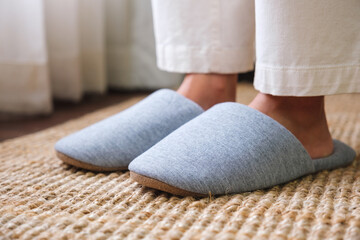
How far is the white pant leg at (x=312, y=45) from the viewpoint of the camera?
1.52 ft

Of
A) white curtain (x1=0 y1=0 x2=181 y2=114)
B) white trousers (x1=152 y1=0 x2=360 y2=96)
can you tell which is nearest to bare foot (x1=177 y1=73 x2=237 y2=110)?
white trousers (x1=152 y1=0 x2=360 y2=96)

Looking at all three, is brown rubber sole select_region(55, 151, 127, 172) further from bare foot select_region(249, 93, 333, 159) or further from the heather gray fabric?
bare foot select_region(249, 93, 333, 159)

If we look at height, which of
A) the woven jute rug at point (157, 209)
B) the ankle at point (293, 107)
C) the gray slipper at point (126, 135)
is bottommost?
the woven jute rug at point (157, 209)

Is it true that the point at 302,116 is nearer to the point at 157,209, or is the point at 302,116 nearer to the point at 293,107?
the point at 293,107

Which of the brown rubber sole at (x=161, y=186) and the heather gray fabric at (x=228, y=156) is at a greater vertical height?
the heather gray fabric at (x=228, y=156)

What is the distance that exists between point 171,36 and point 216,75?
91 mm

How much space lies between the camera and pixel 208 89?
2.13 ft

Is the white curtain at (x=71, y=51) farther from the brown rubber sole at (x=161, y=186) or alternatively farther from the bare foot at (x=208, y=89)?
the brown rubber sole at (x=161, y=186)

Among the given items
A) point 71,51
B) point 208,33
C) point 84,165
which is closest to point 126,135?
point 84,165

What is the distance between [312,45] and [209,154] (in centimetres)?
16

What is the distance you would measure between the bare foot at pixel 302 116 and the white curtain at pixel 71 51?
668mm

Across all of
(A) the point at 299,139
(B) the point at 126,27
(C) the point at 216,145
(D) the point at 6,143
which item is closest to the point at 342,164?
(A) the point at 299,139

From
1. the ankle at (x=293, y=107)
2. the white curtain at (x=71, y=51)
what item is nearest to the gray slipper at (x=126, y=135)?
the ankle at (x=293, y=107)

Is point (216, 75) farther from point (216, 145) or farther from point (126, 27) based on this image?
point (126, 27)
